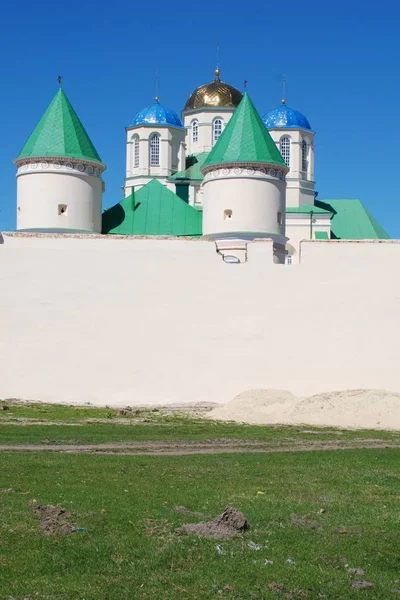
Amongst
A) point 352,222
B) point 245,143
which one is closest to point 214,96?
point 352,222

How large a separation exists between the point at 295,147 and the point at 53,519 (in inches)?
1571

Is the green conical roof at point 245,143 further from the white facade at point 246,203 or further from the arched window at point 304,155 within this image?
the arched window at point 304,155

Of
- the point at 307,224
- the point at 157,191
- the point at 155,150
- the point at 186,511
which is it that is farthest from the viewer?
the point at 155,150

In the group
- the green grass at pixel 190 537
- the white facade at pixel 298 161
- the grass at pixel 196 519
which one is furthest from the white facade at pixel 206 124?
the green grass at pixel 190 537

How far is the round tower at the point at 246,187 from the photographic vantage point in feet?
100

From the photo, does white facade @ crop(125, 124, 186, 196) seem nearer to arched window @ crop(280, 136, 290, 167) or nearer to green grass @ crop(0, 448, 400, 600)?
arched window @ crop(280, 136, 290, 167)

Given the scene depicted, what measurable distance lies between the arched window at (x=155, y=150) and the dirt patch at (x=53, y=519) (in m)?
39.1

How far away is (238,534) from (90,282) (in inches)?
740

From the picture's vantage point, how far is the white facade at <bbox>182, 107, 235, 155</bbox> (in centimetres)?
4625

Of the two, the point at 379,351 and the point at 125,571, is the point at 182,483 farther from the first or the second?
the point at 379,351

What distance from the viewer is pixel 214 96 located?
4650 cm

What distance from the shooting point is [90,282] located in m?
26.2

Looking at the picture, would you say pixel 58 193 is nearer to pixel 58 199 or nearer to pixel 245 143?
pixel 58 199

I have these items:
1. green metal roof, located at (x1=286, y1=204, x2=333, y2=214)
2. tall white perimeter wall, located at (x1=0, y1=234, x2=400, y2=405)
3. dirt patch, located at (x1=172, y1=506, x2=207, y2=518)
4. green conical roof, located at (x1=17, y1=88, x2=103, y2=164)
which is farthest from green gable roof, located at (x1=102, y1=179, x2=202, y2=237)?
dirt patch, located at (x1=172, y1=506, x2=207, y2=518)
